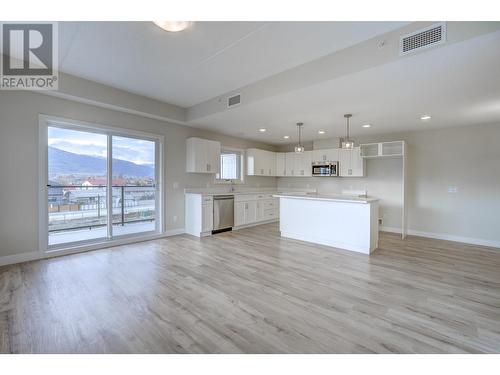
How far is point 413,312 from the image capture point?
222 centimetres

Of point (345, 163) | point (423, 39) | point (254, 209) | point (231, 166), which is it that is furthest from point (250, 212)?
point (423, 39)

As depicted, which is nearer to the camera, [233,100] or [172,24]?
[172,24]

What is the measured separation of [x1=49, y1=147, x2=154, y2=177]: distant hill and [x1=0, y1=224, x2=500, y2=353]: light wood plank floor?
146 cm

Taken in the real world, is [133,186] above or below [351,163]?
below

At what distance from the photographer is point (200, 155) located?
5.54 metres

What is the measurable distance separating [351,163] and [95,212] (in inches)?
238

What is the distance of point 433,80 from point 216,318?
11.9ft

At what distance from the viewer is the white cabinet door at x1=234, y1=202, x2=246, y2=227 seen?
235 inches

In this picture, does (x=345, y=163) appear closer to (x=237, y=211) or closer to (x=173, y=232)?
(x=237, y=211)

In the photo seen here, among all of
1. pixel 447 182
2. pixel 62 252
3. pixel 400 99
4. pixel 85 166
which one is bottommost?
pixel 62 252

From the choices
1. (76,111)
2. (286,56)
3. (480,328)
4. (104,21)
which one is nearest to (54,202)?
(76,111)

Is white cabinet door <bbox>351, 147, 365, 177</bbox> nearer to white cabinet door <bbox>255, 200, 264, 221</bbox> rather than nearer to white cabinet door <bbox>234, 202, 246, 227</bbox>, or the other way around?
white cabinet door <bbox>255, 200, 264, 221</bbox>
